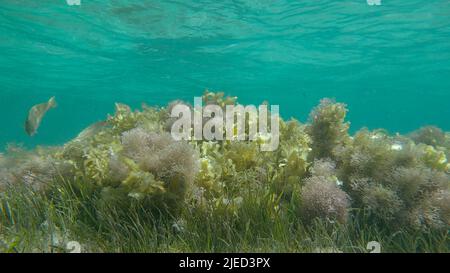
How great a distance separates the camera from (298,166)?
478 cm

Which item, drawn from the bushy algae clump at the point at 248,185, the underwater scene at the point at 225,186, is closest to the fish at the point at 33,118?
the underwater scene at the point at 225,186

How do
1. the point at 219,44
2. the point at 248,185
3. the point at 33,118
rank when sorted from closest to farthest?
1. the point at 248,185
2. the point at 33,118
3. the point at 219,44

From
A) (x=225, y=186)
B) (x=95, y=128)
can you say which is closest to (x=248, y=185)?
(x=225, y=186)

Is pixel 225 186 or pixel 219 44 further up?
pixel 219 44

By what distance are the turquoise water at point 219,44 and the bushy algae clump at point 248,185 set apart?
7.02 m

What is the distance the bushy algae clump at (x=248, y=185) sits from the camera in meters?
4.07

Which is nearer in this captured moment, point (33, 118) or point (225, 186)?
point (225, 186)

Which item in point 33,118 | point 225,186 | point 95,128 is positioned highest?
point 33,118

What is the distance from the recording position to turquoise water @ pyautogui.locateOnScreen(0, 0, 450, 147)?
22281mm

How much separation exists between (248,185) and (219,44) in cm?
2710

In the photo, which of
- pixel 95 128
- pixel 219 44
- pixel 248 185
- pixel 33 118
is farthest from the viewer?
pixel 219 44

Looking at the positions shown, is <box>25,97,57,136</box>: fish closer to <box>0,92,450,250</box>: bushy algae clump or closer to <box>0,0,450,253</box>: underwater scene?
<box>0,0,450,253</box>: underwater scene

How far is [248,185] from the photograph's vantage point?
4645mm

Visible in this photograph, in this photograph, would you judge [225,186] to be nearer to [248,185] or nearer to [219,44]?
[248,185]
